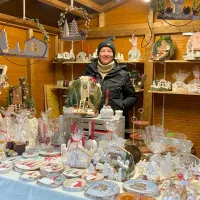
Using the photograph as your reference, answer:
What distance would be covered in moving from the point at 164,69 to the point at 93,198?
2813 millimetres

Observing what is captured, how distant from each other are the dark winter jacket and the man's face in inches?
4.5

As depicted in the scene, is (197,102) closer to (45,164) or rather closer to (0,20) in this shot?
(45,164)

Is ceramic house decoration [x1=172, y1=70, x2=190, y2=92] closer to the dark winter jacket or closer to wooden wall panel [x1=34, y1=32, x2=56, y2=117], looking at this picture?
the dark winter jacket

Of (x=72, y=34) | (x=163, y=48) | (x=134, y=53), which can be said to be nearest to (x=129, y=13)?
(x=134, y=53)

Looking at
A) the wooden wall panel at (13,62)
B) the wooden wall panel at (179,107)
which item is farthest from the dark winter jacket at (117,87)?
the wooden wall panel at (13,62)

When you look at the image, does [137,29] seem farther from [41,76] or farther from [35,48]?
[35,48]

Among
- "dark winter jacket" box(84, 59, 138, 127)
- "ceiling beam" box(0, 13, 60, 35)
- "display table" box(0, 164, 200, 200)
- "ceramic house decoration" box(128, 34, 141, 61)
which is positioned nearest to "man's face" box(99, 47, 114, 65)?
"dark winter jacket" box(84, 59, 138, 127)

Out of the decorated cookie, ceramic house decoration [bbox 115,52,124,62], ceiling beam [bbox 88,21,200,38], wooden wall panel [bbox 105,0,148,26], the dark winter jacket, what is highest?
wooden wall panel [bbox 105,0,148,26]

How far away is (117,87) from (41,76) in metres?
1.67

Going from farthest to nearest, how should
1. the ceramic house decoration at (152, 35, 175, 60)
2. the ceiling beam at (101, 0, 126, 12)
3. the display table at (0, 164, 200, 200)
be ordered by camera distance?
1. the ceiling beam at (101, 0, 126, 12)
2. the ceramic house decoration at (152, 35, 175, 60)
3. the display table at (0, 164, 200, 200)

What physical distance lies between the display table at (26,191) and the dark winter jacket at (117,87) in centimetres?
165

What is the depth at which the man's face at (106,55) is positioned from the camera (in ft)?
9.71

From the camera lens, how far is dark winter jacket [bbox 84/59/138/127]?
2.96 m

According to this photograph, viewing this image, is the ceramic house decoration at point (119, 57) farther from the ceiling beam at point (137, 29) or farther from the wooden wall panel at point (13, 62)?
the wooden wall panel at point (13, 62)
